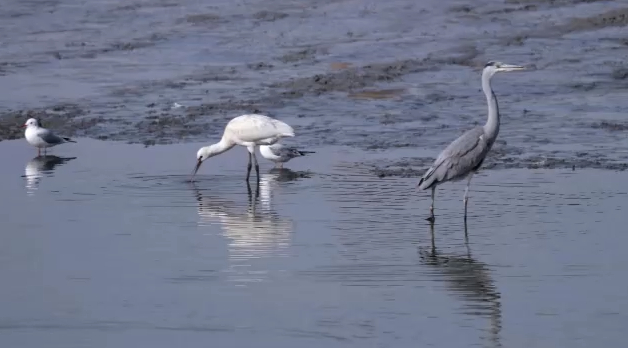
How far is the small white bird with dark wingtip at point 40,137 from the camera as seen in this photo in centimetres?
1603

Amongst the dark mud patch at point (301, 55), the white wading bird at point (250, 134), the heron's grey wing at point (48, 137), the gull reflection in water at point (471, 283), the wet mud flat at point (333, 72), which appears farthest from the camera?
the dark mud patch at point (301, 55)

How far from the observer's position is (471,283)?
9773 mm

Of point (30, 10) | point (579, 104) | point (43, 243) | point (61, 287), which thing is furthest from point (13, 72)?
point (61, 287)

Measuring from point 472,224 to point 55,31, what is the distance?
15.3 meters

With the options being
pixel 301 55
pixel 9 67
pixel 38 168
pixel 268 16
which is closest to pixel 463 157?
pixel 38 168

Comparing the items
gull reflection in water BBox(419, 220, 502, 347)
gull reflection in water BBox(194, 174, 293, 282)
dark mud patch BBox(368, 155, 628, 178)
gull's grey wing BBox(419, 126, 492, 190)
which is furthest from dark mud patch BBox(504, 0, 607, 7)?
gull reflection in water BBox(419, 220, 502, 347)

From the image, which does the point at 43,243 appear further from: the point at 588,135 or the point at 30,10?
the point at 30,10

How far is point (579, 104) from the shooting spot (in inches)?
699

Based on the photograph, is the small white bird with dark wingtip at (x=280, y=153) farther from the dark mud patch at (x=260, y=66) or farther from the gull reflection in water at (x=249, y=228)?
the dark mud patch at (x=260, y=66)

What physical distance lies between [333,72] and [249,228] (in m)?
8.90

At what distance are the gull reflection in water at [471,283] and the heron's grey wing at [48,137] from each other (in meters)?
6.24

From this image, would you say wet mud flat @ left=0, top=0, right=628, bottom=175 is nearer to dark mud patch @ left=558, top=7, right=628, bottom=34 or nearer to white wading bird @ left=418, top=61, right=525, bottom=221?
dark mud patch @ left=558, top=7, right=628, bottom=34

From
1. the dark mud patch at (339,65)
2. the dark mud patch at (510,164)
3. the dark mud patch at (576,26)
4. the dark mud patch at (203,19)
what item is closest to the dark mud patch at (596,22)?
the dark mud patch at (576,26)

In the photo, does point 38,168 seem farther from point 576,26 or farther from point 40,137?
point 576,26
